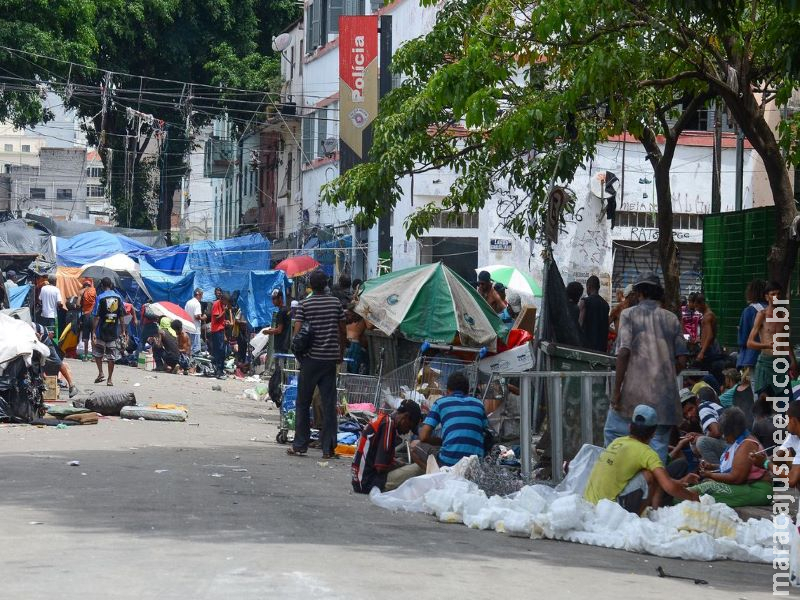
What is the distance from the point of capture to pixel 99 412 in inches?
697

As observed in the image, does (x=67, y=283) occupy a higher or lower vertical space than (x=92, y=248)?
lower

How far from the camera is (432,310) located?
635 inches

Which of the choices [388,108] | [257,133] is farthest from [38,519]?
[257,133]

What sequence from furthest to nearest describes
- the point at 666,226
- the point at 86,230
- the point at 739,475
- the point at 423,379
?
the point at 86,230, the point at 666,226, the point at 423,379, the point at 739,475

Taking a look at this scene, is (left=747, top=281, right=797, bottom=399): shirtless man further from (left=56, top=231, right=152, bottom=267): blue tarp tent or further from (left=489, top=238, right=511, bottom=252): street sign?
(left=56, top=231, right=152, bottom=267): blue tarp tent

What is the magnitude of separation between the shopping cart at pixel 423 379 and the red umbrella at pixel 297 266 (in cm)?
2061

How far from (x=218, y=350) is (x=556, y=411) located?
60.1 ft

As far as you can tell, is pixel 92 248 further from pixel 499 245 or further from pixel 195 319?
pixel 499 245

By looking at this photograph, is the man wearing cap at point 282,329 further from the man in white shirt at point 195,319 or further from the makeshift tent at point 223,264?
the makeshift tent at point 223,264

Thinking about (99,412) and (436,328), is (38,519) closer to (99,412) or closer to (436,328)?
(436,328)

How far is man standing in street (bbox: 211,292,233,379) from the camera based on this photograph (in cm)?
2791

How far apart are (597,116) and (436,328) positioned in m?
3.21

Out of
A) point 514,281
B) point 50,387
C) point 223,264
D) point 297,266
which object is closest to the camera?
point 50,387

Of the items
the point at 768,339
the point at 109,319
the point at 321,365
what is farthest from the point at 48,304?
the point at 768,339
